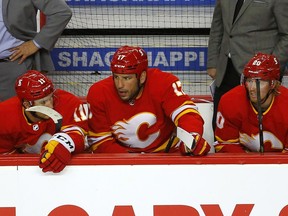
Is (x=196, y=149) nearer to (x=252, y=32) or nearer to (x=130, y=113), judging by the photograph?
(x=130, y=113)

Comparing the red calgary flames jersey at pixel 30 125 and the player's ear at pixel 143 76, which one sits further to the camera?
the player's ear at pixel 143 76

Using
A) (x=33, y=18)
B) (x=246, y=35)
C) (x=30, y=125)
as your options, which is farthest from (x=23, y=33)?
(x=246, y=35)

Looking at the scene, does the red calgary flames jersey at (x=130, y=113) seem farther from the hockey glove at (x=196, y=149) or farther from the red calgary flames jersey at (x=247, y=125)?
the hockey glove at (x=196, y=149)

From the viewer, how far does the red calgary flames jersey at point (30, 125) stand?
143 inches

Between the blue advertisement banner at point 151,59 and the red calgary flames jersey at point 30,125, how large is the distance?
2116 mm

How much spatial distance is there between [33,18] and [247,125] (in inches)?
62.9

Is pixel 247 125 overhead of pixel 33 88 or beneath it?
beneath

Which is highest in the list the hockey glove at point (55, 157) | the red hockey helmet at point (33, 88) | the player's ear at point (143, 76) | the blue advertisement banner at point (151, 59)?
the red hockey helmet at point (33, 88)

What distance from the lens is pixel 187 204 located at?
3.14 m

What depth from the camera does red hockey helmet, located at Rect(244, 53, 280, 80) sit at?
3.66m

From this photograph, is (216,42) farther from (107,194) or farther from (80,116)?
(107,194)

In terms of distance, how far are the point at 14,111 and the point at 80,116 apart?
32cm

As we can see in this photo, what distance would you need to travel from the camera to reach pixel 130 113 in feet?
12.7

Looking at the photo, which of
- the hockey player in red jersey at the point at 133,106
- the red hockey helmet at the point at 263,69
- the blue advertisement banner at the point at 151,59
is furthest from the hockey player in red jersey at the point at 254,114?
the blue advertisement banner at the point at 151,59
